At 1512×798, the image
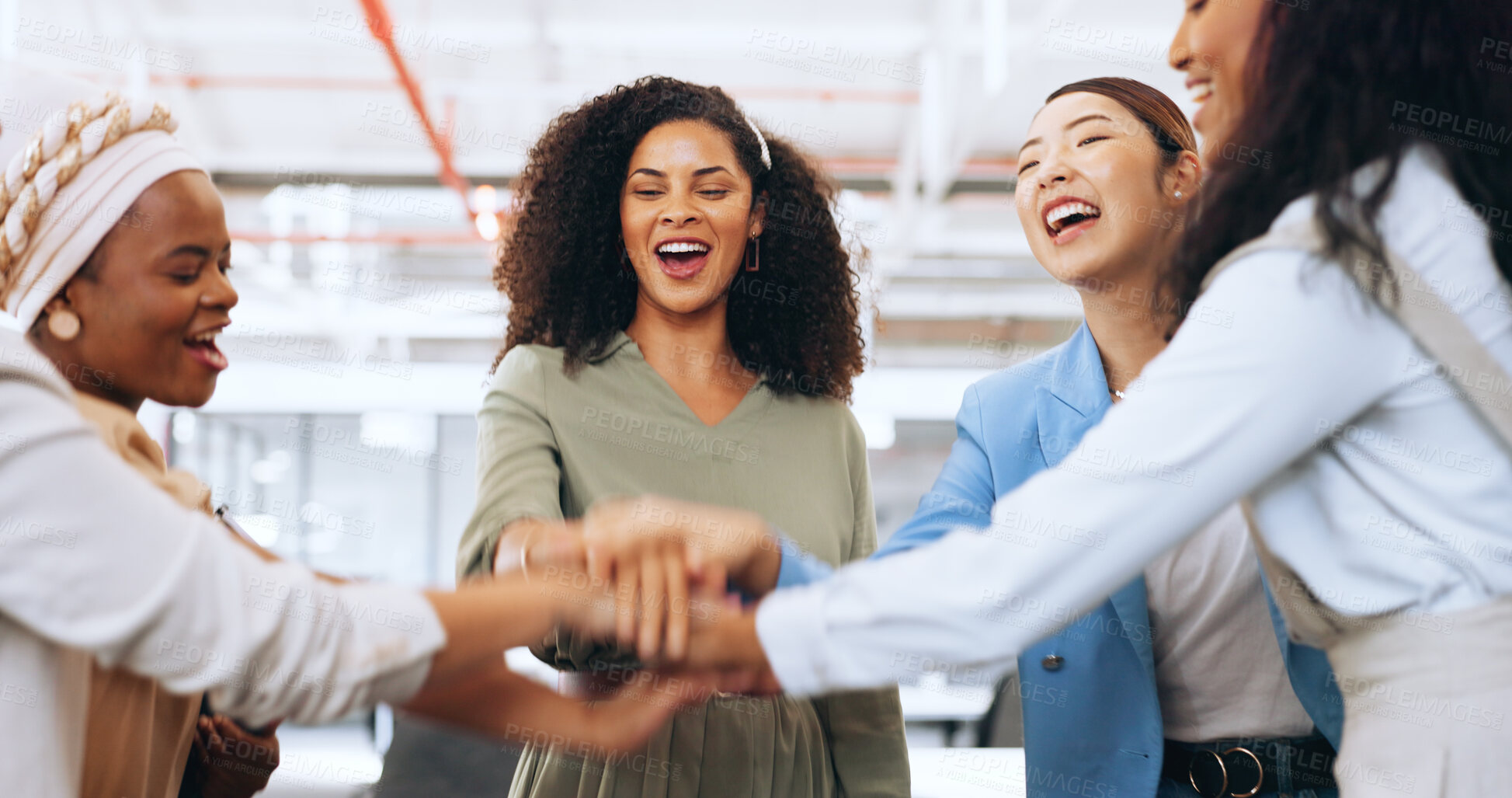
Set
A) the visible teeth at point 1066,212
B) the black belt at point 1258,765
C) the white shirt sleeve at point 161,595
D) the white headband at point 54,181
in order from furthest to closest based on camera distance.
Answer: the visible teeth at point 1066,212
the black belt at point 1258,765
the white headband at point 54,181
the white shirt sleeve at point 161,595

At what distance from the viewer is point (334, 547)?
7.68 metres

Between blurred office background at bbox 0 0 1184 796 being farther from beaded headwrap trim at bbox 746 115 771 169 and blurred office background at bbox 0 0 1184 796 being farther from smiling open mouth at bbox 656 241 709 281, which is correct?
smiling open mouth at bbox 656 241 709 281

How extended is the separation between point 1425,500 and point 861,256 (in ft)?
4.74

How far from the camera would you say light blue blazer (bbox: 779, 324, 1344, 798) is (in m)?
1.47

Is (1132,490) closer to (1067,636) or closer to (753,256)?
(1067,636)

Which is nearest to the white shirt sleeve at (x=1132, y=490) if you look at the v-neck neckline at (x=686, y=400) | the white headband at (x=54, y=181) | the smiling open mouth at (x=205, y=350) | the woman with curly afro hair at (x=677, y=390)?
→ the woman with curly afro hair at (x=677, y=390)

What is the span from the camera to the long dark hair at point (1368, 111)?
96 centimetres

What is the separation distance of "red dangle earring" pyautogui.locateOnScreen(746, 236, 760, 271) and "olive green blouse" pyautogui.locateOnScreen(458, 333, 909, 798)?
10.9 inches

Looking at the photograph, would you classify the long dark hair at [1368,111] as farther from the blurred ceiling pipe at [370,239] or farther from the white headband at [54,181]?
the blurred ceiling pipe at [370,239]

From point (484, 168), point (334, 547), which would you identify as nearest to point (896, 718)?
point (484, 168)

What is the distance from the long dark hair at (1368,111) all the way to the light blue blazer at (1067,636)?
548 millimetres

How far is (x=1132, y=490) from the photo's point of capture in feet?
3.39

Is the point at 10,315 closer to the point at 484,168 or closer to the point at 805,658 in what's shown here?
the point at 805,658

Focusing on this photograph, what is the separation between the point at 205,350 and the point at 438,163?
574 cm
